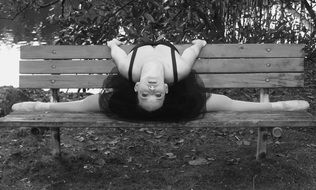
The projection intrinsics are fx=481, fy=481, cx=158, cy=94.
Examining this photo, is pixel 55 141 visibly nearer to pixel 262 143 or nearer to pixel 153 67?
pixel 153 67

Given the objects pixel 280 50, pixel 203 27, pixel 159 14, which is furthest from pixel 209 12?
pixel 280 50

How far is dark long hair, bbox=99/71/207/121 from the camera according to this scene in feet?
11.0

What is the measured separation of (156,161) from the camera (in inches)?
157

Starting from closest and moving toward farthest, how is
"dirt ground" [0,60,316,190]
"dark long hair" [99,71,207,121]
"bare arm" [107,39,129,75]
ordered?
"dark long hair" [99,71,207,121]
"dirt ground" [0,60,316,190]
"bare arm" [107,39,129,75]

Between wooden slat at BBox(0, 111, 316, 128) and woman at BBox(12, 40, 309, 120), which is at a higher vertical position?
woman at BBox(12, 40, 309, 120)

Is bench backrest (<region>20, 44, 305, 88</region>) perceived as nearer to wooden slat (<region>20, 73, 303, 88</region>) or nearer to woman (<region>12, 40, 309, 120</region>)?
wooden slat (<region>20, 73, 303, 88</region>)

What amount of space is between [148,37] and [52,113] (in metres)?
1.20

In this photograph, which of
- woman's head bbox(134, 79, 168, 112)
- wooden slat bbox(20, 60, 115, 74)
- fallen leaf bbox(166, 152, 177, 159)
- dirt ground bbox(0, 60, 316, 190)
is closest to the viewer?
woman's head bbox(134, 79, 168, 112)

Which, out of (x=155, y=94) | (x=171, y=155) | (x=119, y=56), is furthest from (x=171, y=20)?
(x=155, y=94)

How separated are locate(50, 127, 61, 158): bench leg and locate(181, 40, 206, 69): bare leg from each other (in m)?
1.15

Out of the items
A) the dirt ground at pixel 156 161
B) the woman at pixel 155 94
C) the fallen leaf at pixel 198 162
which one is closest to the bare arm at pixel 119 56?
the woman at pixel 155 94

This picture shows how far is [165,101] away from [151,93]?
240 mm

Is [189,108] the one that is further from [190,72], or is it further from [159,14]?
[159,14]

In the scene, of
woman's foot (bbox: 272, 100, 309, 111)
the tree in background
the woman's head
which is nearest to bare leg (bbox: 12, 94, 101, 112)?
the woman's head
